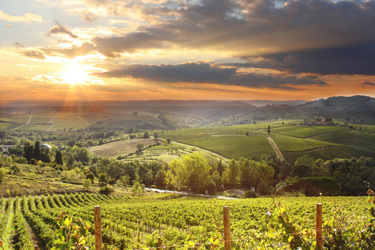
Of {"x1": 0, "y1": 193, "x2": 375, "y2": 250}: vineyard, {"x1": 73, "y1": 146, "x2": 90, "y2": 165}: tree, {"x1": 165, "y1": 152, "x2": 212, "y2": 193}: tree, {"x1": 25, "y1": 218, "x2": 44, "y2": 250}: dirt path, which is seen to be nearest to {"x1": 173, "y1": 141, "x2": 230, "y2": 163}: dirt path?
{"x1": 165, "y1": 152, "x2": 212, "y2": 193}: tree

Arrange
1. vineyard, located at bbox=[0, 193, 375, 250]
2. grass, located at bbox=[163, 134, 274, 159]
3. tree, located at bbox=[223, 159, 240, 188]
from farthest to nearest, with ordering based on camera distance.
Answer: grass, located at bbox=[163, 134, 274, 159] → tree, located at bbox=[223, 159, 240, 188] → vineyard, located at bbox=[0, 193, 375, 250]

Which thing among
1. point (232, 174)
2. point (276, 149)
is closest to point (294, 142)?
point (276, 149)

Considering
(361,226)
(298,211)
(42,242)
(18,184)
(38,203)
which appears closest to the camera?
(361,226)

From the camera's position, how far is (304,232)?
→ 5.56m

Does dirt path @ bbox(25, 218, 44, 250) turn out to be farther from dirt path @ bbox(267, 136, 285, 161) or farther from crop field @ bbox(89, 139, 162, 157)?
crop field @ bbox(89, 139, 162, 157)

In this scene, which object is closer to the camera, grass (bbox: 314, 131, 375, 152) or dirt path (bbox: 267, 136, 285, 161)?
dirt path (bbox: 267, 136, 285, 161)

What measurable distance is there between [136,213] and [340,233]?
69.5 feet

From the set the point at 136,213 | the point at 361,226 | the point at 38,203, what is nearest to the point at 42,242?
the point at 136,213

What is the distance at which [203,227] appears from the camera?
1841 centimetres

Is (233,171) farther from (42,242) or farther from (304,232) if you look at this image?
(304,232)

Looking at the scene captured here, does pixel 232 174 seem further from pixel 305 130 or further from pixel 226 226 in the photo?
pixel 305 130

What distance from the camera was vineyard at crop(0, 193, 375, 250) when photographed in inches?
225

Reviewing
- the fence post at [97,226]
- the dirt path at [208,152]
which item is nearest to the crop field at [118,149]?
the dirt path at [208,152]

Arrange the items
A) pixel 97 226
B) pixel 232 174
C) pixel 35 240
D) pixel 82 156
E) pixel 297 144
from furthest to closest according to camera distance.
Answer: pixel 82 156 < pixel 297 144 < pixel 232 174 < pixel 35 240 < pixel 97 226
